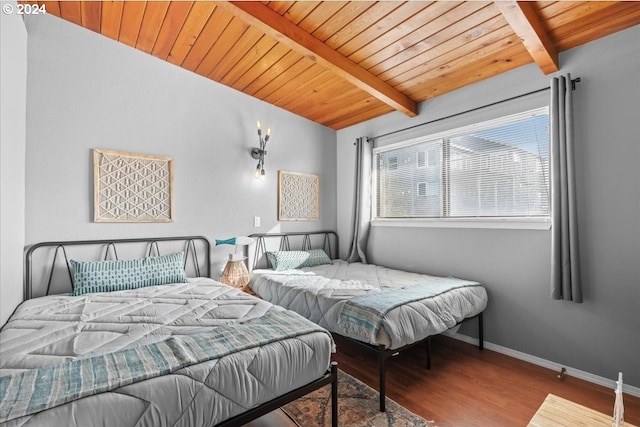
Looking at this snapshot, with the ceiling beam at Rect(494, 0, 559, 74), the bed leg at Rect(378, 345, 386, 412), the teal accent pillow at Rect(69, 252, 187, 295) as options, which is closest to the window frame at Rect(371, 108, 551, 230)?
the ceiling beam at Rect(494, 0, 559, 74)

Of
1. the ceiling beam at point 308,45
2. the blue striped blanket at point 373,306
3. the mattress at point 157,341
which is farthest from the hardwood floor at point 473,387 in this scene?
the ceiling beam at point 308,45

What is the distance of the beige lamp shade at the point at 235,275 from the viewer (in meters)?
3.01

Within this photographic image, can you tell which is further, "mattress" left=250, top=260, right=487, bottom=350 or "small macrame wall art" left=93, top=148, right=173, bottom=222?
"small macrame wall art" left=93, top=148, right=173, bottom=222

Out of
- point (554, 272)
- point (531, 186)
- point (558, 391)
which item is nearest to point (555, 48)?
point (531, 186)

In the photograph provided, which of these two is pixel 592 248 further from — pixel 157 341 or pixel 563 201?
pixel 157 341

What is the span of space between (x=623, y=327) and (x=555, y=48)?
2.10 meters

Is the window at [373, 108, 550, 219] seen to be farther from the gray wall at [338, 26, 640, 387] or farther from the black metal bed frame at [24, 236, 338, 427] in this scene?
the black metal bed frame at [24, 236, 338, 427]

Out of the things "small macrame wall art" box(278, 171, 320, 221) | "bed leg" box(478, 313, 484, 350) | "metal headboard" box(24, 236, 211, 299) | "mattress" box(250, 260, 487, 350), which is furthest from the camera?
"small macrame wall art" box(278, 171, 320, 221)

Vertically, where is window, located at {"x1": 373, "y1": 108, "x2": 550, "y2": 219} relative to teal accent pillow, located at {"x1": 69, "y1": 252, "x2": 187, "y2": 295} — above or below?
above

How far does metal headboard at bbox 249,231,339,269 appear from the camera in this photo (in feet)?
11.6

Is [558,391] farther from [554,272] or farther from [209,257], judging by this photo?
[209,257]

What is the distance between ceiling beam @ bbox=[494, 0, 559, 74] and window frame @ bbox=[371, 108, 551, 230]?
0.35 m

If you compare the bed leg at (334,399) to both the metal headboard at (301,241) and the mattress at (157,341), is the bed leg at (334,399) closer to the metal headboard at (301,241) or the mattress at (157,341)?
the mattress at (157,341)

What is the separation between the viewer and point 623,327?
6.92ft
